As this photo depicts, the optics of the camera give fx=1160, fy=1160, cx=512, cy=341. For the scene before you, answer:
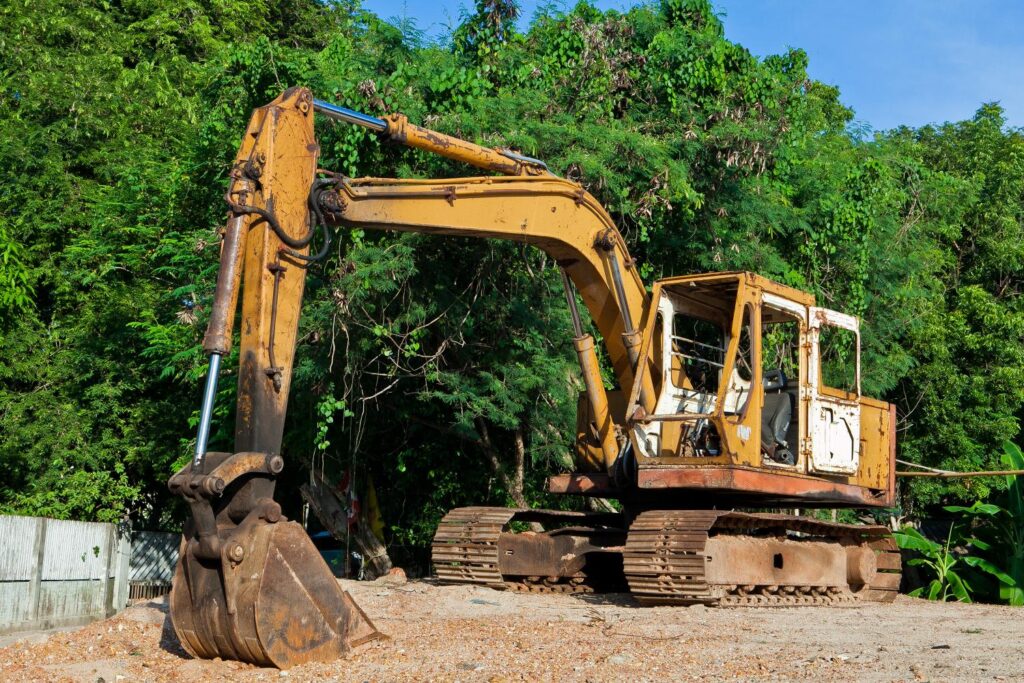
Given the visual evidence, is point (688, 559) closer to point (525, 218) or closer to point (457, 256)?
point (525, 218)

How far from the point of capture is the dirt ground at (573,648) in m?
6.62

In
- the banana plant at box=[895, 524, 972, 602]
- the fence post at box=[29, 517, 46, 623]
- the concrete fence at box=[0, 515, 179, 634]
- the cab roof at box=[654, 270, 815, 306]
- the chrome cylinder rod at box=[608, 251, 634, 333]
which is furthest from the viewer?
the banana plant at box=[895, 524, 972, 602]

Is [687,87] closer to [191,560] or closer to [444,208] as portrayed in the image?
[444,208]

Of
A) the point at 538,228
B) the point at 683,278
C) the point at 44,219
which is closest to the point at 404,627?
the point at 538,228

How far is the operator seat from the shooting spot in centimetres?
1179

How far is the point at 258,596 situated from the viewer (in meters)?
6.74

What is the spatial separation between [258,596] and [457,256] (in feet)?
27.2

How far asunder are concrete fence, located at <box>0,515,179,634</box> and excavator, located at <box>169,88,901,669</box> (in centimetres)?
609

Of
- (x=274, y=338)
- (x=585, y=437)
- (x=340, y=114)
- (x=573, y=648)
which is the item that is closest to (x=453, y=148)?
(x=340, y=114)

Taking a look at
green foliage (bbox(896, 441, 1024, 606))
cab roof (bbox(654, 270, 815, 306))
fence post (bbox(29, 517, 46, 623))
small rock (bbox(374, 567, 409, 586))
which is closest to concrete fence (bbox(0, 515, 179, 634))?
fence post (bbox(29, 517, 46, 623))

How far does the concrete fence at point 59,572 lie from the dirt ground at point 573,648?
6.09 metres

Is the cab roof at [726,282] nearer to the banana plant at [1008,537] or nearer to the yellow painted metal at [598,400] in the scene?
the yellow painted metal at [598,400]

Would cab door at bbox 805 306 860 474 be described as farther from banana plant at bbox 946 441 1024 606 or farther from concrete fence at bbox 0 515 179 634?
concrete fence at bbox 0 515 179 634

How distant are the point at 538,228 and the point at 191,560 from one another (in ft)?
16.2
